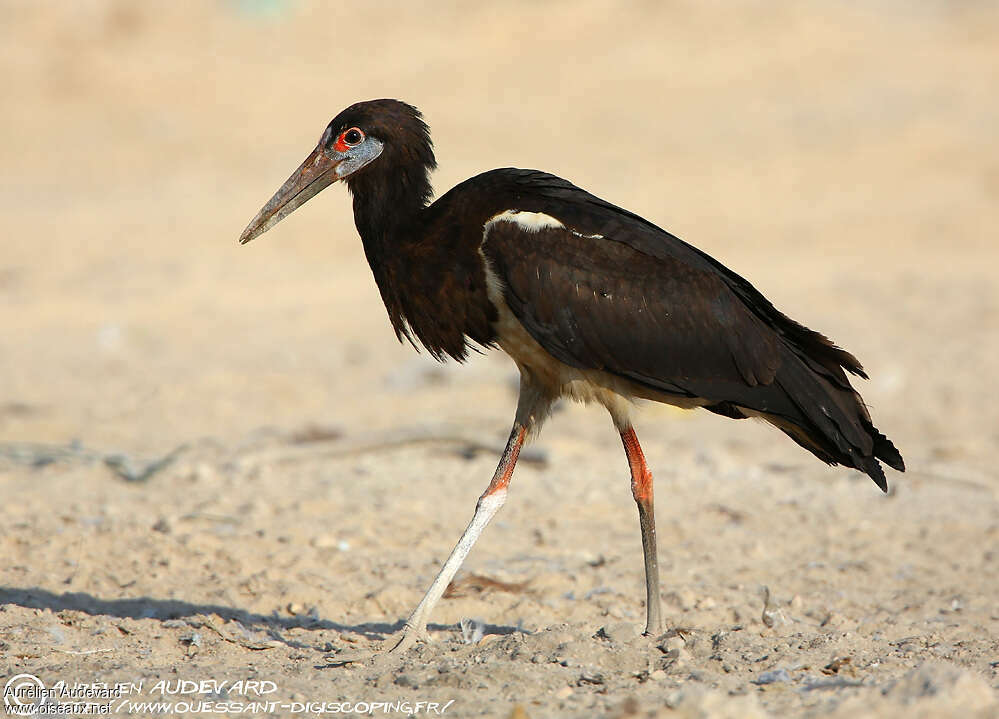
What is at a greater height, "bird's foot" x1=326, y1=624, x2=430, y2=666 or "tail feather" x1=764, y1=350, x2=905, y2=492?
"tail feather" x1=764, y1=350, x2=905, y2=492

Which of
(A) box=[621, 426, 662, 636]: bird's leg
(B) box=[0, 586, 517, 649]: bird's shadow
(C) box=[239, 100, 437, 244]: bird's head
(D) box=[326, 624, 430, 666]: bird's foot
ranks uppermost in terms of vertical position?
(C) box=[239, 100, 437, 244]: bird's head

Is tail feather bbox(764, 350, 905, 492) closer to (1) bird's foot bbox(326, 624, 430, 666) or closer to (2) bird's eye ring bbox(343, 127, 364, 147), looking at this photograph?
(1) bird's foot bbox(326, 624, 430, 666)

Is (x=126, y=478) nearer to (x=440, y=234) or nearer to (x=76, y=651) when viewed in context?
(x=76, y=651)

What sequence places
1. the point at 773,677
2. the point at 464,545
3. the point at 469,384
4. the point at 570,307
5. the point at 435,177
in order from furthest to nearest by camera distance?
the point at 435,177 < the point at 469,384 < the point at 464,545 < the point at 570,307 < the point at 773,677

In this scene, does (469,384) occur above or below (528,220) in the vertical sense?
below

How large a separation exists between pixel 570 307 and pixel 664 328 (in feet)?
1.41

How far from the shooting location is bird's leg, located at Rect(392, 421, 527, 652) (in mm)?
5246

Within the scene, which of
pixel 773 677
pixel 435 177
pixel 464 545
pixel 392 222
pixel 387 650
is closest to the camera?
pixel 773 677

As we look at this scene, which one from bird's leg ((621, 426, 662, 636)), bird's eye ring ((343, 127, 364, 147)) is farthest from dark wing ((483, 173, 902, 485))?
bird's eye ring ((343, 127, 364, 147))

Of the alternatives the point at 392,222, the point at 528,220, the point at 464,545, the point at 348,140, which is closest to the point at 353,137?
the point at 348,140

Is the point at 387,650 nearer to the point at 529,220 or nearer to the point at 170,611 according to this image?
the point at 170,611

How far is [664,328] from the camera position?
5.44 metres

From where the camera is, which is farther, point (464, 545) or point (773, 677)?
A: point (464, 545)

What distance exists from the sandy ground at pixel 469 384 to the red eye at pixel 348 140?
5.71 ft
